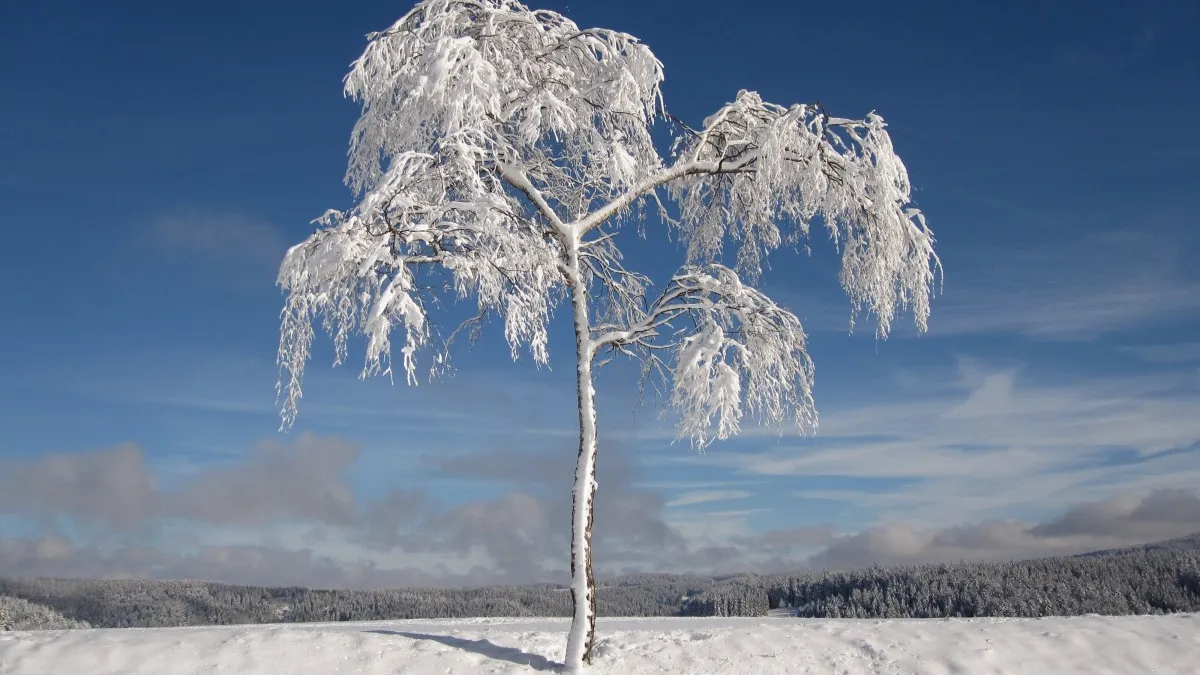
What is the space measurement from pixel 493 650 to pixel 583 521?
2.11 meters

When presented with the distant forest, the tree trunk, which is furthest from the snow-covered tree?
the distant forest

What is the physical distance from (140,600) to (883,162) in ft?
125

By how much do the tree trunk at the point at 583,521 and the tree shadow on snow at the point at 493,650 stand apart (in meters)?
0.35

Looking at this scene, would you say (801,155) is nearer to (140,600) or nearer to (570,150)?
(570,150)

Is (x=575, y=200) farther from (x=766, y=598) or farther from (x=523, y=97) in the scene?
(x=766, y=598)

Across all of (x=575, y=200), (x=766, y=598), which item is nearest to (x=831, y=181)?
(x=575, y=200)

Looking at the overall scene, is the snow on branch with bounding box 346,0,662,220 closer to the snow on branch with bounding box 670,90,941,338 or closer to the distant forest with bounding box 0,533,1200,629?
the snow on branch with bounding box 670,90,941,338

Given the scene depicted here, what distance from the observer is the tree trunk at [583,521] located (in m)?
10.2

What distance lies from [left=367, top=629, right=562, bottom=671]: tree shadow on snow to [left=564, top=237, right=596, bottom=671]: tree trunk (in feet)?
1.16

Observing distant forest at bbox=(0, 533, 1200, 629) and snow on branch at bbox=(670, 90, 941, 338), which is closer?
snow on branch at bbox=(670, 90, 941, 338)

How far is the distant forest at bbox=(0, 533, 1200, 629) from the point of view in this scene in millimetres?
21156

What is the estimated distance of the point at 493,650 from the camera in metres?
10.8

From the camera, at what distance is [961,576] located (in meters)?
25.2

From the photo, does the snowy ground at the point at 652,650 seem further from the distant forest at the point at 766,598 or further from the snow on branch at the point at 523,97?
the distant forest at the point at 766,598
